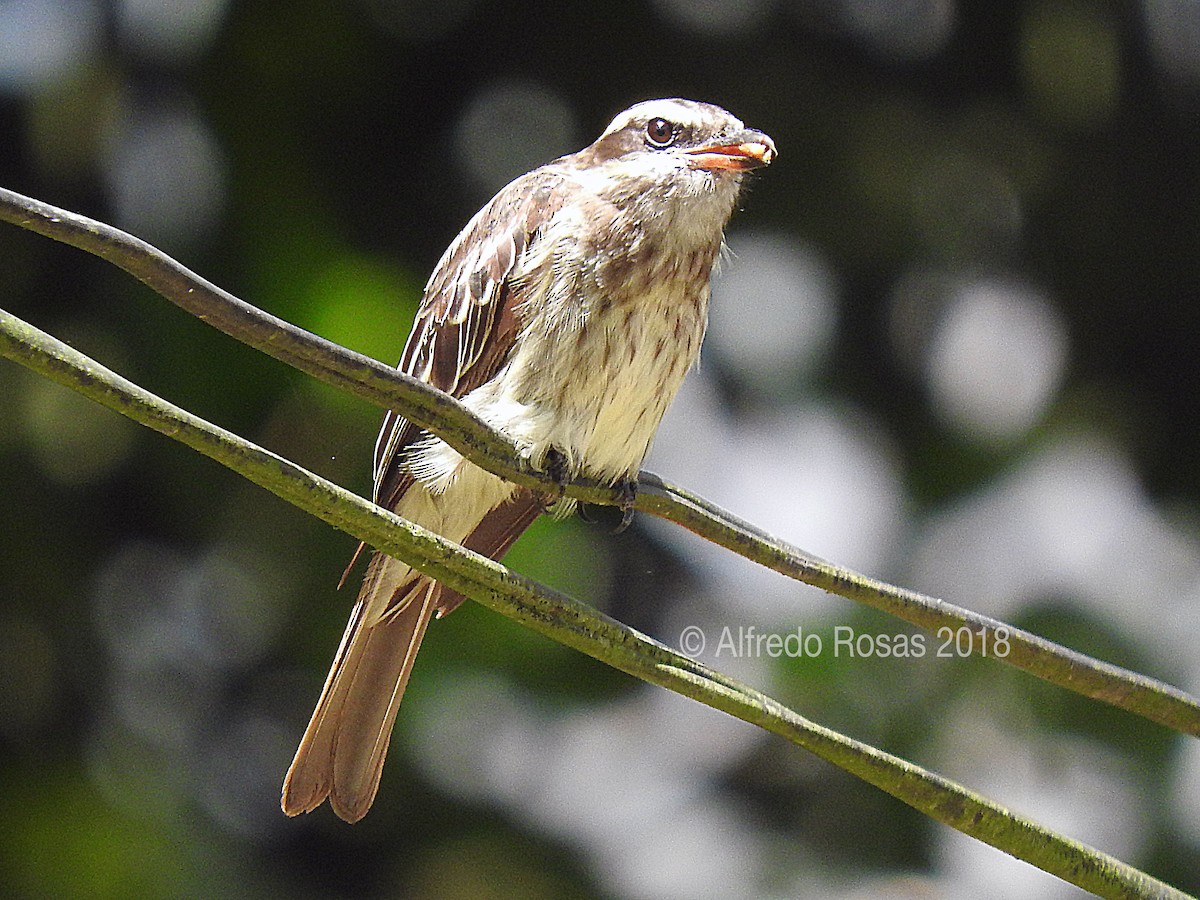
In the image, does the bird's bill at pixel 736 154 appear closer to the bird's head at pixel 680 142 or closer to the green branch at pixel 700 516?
the bird's head at pixel 680 142

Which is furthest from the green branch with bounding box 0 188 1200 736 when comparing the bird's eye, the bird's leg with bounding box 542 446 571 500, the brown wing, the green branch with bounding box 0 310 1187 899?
the bird's eye

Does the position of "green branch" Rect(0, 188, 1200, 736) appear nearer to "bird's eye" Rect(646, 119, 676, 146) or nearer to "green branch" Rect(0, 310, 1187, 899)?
"green branch" Rect(0, 310, 1187, 899)

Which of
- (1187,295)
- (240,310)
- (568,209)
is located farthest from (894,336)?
(240,310)

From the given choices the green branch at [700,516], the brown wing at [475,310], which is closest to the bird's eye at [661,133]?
the brown wing at [475,310]

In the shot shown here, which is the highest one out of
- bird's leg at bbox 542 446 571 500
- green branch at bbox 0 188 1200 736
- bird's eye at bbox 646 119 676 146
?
bird's eye at bbox 646 119 676 146

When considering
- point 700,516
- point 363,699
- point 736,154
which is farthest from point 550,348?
point 700,516
